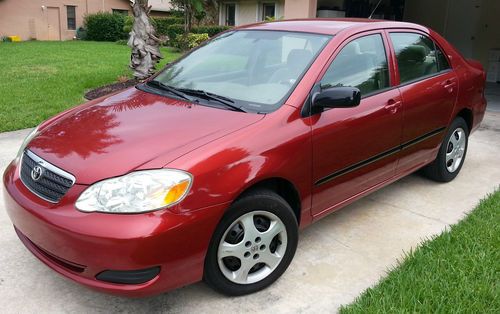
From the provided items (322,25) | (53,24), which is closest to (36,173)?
(322,25)

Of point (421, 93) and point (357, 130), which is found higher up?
point (421, 93)

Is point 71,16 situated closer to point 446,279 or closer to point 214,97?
point 214,97

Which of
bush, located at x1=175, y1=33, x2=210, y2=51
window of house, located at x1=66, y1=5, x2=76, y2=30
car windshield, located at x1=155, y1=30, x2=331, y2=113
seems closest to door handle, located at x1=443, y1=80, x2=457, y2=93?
car windshield, located at x1=155, y1=30, x2=331, y2=113

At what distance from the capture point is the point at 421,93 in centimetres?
402

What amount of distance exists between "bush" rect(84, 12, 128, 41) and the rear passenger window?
2652 centimetres

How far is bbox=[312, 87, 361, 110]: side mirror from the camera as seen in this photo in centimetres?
296

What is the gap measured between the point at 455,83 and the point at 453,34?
9900 millimetres

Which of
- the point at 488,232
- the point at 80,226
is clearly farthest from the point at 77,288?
the point at 488,232

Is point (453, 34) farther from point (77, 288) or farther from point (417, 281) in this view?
point (77, 288)

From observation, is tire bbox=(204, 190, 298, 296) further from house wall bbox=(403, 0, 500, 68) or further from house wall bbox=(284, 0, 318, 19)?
house wall bbox=(403, 0, 500, 68)

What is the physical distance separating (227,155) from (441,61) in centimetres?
293

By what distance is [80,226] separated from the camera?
234 cm

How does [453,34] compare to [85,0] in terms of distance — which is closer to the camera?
[453,34]

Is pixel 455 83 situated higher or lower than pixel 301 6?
lower
